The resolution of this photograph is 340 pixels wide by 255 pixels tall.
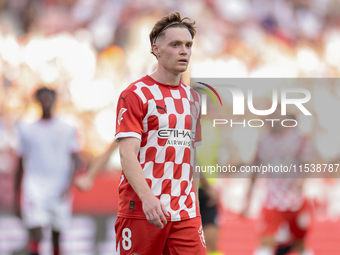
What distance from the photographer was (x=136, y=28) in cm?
1005

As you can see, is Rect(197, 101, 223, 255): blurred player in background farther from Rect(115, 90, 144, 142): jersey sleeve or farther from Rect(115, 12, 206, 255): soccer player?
Rect(115, 90, 144, 142): jersey sleeve

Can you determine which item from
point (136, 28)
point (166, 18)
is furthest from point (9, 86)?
point (166, 18)

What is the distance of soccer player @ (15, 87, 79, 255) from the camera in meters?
5.19

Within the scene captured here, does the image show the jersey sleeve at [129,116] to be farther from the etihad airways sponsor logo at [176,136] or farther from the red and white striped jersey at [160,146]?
the etihad airways sponsor logo at [176,136]

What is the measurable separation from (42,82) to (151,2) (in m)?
2.84

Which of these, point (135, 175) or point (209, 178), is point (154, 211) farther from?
point (209, 178)

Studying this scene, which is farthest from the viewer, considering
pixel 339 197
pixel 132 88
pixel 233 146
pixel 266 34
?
pixel 266 34

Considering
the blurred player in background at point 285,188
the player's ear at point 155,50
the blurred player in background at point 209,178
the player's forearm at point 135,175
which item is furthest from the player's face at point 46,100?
the player's forearm at point 135,175

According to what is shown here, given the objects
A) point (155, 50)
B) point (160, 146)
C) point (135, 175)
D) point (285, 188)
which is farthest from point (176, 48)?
point (285, 188)

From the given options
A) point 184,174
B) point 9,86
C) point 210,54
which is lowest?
point 184,174

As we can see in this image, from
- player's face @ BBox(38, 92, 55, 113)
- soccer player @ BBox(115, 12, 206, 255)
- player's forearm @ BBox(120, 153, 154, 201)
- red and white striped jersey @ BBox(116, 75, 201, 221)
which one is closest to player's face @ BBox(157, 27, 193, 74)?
soccer player @ BBox(115, 12, 206, 255)

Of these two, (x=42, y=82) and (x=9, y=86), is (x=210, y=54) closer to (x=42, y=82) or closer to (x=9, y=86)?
(x=42, y=82)

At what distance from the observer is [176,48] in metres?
2.44

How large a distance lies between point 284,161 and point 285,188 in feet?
0.94
